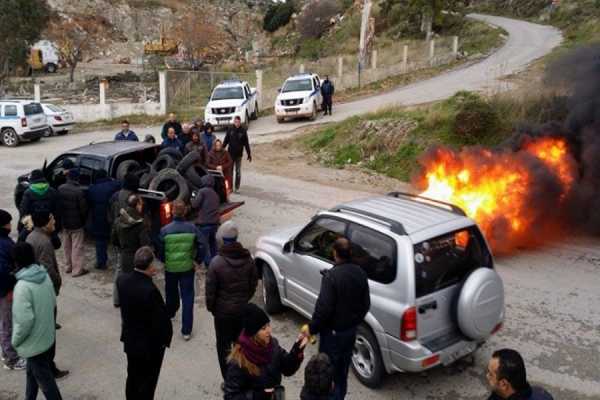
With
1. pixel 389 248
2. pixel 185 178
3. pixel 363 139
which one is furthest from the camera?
pixel 363 139

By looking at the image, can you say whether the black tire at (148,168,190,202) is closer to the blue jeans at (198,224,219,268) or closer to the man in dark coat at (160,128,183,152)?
the blue jeans at (198,224,219,268)

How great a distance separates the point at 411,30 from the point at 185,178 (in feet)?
134

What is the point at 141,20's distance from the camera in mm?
73250

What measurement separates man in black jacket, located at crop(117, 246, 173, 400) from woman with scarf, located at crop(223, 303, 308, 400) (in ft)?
4.14

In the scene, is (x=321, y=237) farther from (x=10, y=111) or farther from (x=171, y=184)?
(x=10, y=111)

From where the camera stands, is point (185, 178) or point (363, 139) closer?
point (185, 178)

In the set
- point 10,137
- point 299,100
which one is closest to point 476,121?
point 299,100

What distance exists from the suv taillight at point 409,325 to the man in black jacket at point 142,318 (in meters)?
2.20

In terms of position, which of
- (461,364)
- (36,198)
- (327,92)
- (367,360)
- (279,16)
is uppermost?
(279,16)

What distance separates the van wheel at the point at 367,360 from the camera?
218 inches

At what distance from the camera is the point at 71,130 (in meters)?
24.9

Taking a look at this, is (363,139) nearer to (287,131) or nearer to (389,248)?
(287,131)

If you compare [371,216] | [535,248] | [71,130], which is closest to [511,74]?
[535,248]

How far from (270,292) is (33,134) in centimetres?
1755
